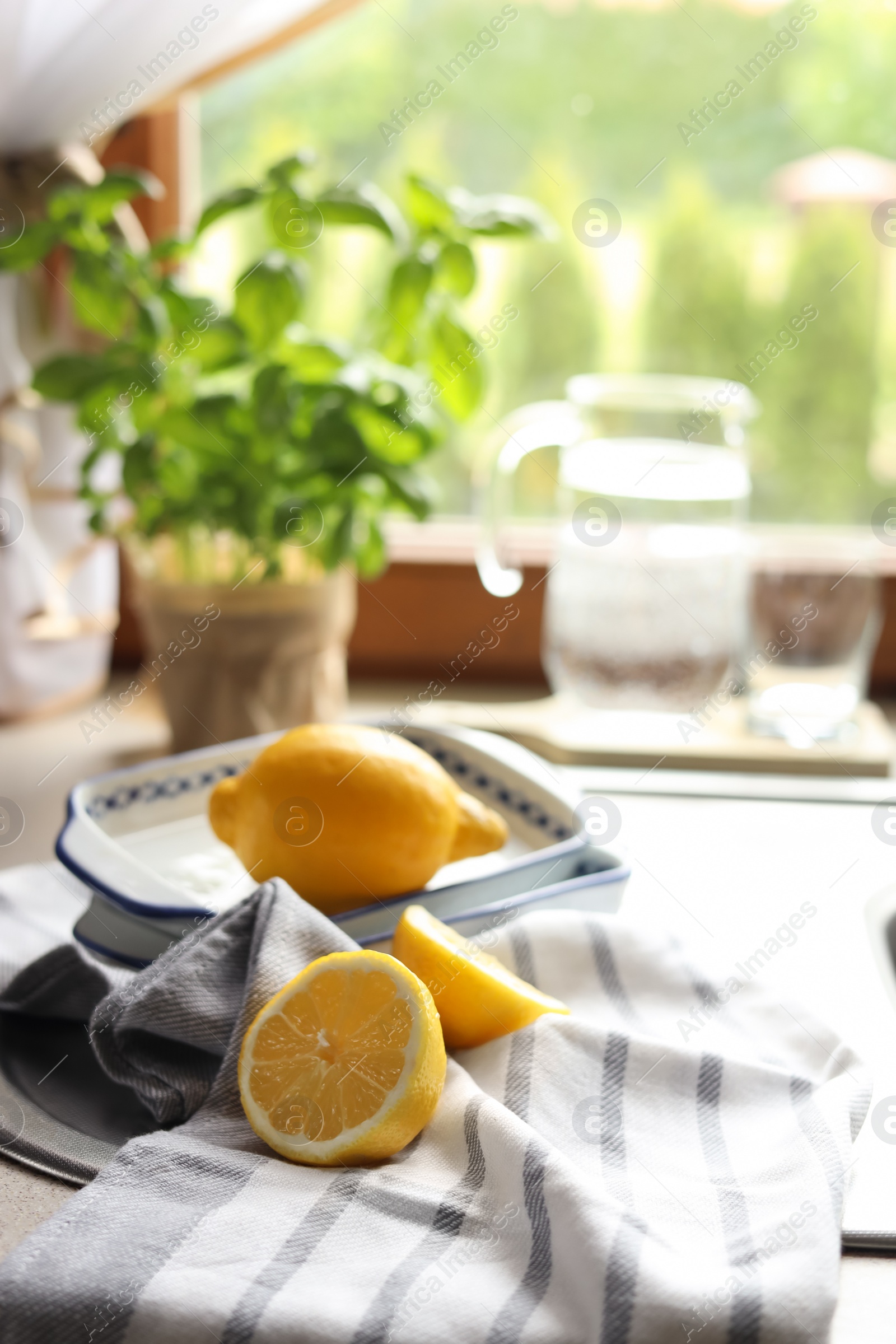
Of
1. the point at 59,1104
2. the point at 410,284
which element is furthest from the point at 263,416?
the point at 59,1104

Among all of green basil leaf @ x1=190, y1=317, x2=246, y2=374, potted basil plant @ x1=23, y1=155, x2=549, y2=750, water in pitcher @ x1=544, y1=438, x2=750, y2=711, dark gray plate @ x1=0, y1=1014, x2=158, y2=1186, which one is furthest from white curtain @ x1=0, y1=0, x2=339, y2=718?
dark gray plate @ x1=0, y1=1014, x2=158, y2=1186

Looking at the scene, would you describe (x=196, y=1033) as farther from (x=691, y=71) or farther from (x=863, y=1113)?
(x=691, y=71)

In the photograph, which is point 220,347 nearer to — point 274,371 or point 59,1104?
point 274,371

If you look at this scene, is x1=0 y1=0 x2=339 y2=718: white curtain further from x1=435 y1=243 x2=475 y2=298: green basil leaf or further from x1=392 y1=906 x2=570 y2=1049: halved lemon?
x1=392 y1=906 x2=570 y2=1049: halved lemon

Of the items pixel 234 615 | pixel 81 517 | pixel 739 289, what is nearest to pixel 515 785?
pixel 234 615

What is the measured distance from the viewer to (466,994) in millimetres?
485

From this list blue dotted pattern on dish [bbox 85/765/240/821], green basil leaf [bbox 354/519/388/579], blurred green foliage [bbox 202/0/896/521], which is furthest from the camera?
blurred green foliage [bbox 202/0/896/521]

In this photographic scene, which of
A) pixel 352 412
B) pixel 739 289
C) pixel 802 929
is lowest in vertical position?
pixel 802 929

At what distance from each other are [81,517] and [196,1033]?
0.66m

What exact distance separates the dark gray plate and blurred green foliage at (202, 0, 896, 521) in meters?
0.86

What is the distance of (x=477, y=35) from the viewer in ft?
3.94

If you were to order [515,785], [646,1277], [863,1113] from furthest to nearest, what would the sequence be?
[515,785], [863,1113], [646,1277]

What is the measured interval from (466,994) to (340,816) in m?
0.10

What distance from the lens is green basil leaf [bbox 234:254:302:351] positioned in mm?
821
